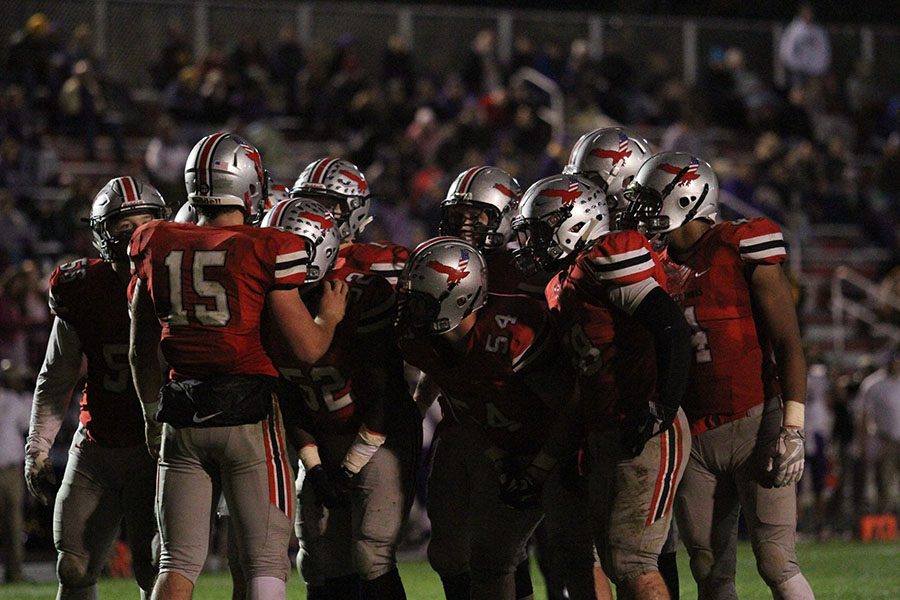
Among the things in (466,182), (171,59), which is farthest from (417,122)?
(466,182)

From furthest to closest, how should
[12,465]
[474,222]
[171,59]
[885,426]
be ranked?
[171,59] → [885,426] → [12,465] → [474,222]

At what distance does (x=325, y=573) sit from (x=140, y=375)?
123 centimetres

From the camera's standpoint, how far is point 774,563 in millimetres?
5445

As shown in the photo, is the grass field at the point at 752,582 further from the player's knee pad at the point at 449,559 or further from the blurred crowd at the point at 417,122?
the player's knee pad at the point at 449,559

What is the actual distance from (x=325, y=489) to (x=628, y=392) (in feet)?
4.21

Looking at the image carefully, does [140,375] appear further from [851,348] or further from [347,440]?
[851,348]

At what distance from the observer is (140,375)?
5.55 m

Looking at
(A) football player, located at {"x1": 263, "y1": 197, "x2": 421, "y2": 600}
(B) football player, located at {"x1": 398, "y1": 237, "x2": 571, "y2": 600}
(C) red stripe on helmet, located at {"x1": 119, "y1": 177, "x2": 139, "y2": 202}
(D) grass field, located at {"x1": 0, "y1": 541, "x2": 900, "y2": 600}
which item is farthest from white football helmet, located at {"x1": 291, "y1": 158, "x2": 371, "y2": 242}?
(D) grass field, located at {"x1": 0, "y1": 541, "x2": 900, "y2": 600}

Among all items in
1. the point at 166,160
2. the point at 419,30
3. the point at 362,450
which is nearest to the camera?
the point at 362,450

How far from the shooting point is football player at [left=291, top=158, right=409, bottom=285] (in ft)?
20.6

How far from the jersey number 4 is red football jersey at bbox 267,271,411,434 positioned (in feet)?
2.30

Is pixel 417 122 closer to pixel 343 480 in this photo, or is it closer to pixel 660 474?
pixel 343 480

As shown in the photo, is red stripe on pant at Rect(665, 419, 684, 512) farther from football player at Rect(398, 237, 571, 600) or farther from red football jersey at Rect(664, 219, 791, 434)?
football player at Rect(398, 237, 571, 600)

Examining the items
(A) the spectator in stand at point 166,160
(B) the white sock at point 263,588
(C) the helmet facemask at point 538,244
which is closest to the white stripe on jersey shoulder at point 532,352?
(C) the helmet facemask at point 538,244
